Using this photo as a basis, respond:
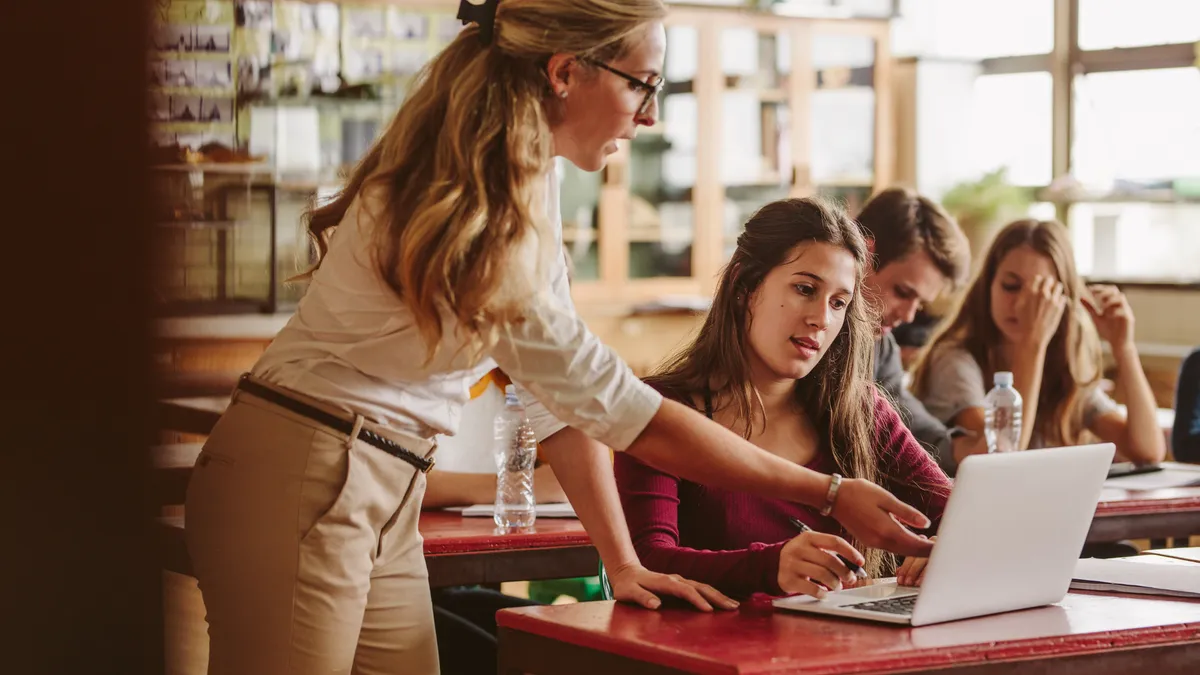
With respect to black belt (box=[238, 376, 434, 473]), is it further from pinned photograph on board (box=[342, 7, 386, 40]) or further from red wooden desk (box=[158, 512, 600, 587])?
pinned photograph on board (box=[342, 7, 386, 40])

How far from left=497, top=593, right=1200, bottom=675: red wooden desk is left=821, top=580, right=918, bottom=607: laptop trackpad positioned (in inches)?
2.9

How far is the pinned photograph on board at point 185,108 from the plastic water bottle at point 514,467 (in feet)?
6.40

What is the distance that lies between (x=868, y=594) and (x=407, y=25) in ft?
13.4

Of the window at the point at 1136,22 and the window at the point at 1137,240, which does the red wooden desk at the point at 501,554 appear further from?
the window at the point at 1136,22

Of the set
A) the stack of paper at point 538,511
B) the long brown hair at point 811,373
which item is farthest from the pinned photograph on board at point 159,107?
the stack of paper at point 538,511

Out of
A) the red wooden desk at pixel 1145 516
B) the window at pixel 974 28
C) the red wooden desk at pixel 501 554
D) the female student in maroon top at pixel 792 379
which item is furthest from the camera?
the window at pixel 974 28

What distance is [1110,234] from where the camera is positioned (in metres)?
6.01

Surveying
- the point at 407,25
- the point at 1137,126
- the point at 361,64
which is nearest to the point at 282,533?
the point at 361,64

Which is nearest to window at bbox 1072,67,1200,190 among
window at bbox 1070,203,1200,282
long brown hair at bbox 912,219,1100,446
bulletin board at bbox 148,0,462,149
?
window at bbox 1070,203,1200,282

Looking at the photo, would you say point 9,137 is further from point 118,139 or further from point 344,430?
point 344,430

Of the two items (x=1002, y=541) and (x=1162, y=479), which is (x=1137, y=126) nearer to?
(x=1162, y=479)

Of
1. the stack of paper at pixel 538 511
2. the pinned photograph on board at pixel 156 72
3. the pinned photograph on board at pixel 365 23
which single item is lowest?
the stack of paper at pixel 538 511

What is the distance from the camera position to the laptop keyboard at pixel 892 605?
154cm

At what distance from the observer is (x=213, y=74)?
43 cm
